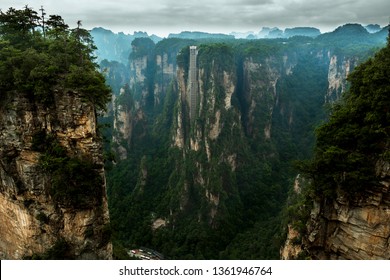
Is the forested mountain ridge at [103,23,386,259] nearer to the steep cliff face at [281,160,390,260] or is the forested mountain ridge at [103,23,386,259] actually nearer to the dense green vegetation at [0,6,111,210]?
the steep cliff face at [281,160,390,260]

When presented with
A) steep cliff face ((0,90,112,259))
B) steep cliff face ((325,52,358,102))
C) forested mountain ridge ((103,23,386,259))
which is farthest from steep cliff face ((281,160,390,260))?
steep cliff face ((325,52,358,102))

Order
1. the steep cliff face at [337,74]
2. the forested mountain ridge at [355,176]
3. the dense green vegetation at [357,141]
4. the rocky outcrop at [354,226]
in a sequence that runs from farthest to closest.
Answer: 1. the steep cliff face at [337,74]
2. the dense green vegetation at [357,141]
3. the forested mountain ridge at [355,176]
4. the rocky outcrop at [354,226]

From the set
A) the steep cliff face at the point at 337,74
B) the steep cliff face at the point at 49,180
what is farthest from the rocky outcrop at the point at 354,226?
the steep cliff face at the point at 337,74

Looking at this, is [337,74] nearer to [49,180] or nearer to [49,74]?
[49,74]

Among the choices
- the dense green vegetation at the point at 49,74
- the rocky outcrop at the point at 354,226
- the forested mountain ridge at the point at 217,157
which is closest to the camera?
the rocky outcrop at the point at 354,226

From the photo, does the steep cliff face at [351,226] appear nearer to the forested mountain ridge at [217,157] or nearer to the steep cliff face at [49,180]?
the steep cliff face at [49,180]
